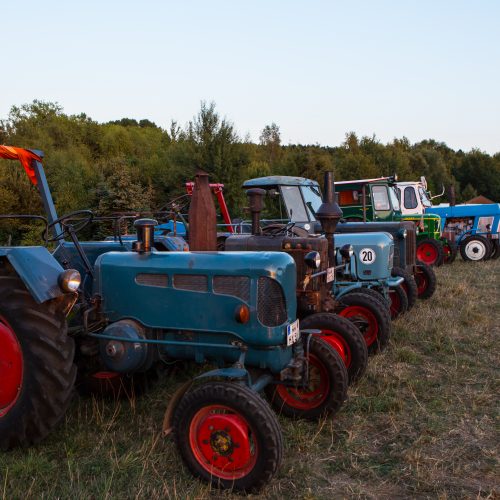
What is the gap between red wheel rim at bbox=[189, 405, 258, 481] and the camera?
2.64 metres

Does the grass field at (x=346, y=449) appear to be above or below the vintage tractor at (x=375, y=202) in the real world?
below

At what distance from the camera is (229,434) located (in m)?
2.66

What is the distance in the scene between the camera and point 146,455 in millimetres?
3002

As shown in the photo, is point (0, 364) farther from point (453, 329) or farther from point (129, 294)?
point (453, 329)

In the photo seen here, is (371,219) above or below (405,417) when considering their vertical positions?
above

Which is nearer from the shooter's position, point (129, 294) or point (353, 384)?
point (129, 294)

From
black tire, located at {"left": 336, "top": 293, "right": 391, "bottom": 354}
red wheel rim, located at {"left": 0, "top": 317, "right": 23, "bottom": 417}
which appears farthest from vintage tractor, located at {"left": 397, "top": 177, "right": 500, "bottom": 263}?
red wheel rim, located at {"left": 0, "top": 317, "right": 23, "bottom": 417}

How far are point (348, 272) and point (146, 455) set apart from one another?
3528mm

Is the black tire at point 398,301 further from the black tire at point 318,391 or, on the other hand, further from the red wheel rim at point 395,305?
the black tire at point 318,391

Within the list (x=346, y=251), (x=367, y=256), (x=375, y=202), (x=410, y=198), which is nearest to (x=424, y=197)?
(x=410, y=198)

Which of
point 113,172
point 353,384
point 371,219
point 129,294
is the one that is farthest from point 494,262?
point 113,172

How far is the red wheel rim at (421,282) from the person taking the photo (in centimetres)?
800

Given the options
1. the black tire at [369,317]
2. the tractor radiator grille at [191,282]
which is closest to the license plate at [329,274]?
the black tire at [369,317]

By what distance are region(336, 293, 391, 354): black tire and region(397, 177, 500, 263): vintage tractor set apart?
786cm
